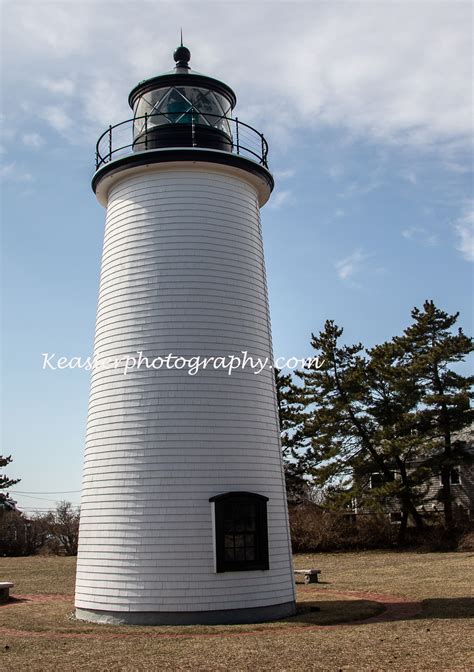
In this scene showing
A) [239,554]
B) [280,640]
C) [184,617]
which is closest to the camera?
[280,640]

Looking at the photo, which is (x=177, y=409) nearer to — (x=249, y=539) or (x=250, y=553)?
(x=249, y=539)

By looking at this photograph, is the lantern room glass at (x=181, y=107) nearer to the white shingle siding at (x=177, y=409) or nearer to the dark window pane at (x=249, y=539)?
the white shingle siding at (x=177, y=409)

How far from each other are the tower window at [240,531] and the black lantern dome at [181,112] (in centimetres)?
651

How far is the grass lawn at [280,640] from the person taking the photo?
809 cm

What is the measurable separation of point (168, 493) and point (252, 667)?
3.73 m

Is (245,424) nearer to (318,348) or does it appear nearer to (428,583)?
(428,583)

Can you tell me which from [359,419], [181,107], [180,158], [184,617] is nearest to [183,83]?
[181,107]

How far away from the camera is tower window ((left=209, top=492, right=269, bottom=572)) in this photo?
1120 centimetres

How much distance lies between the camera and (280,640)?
9.46m

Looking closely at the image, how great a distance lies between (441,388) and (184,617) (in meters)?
23.6

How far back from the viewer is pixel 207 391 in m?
11.7

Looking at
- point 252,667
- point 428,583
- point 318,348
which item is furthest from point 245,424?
point 318,348

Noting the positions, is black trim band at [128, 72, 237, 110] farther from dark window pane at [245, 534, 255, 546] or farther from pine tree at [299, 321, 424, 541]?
pine tree at [299, 321, 424, 541]

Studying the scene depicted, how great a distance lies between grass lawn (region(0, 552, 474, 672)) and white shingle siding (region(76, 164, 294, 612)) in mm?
804
